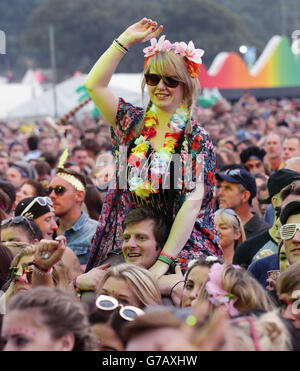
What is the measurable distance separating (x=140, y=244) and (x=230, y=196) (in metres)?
2.85

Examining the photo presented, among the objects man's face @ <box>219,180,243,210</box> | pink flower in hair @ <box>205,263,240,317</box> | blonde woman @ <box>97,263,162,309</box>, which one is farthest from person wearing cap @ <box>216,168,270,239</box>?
pink flower in hair @ <box>205,263,240,317</box>

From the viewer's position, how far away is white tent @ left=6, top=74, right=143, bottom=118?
21.9m

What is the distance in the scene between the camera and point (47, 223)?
6.33m

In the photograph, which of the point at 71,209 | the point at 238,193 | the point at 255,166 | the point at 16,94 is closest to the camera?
the point at 71,209

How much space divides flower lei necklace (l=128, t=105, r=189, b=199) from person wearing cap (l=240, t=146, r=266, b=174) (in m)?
4.94

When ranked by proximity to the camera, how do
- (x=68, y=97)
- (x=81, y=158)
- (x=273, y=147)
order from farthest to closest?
(x=68, y=97) < (x=81, y=158) < (x=273, y=147)

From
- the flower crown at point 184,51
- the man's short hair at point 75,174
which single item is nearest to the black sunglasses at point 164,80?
the flower crown at point 184,51

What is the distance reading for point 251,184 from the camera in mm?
7250

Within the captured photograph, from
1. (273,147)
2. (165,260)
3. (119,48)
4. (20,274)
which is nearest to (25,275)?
(20,274)

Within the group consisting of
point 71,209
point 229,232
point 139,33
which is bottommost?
point 229,232

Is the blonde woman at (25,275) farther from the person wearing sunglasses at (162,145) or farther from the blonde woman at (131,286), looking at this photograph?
the person wearing sunglasses at (162,145)

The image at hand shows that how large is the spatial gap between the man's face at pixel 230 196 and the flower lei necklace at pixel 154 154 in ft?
8.83

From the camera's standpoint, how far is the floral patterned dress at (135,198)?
14.8 feet

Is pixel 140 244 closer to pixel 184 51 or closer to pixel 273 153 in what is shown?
pixel 184 51
